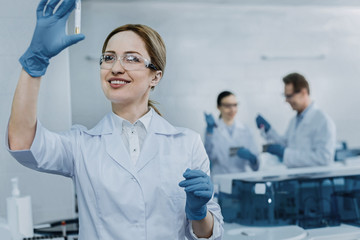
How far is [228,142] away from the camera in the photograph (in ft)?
10.8

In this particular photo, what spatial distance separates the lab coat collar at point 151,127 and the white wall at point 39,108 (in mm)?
636

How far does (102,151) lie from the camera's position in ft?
3.60

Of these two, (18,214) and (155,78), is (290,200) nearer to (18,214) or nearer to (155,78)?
(155,78)

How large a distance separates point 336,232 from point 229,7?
8.23 ft

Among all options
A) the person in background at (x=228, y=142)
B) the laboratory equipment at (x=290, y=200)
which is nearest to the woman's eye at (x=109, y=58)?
the laboratory equipment at (x=290, y=200)

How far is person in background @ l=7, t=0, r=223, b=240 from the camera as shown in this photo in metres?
1.02

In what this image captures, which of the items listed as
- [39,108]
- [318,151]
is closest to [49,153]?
[39,108]

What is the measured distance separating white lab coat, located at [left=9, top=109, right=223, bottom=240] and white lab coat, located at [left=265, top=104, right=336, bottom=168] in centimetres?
165

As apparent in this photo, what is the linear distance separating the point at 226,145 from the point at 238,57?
0.91m

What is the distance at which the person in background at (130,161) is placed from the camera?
102 centimetres

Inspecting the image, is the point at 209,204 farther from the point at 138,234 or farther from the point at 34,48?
the point at 34,48

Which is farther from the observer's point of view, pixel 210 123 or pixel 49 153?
pixel 210 123

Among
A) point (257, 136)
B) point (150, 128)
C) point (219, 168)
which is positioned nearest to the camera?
point (150, 128)

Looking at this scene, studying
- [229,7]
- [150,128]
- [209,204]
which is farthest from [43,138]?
[229,7]
